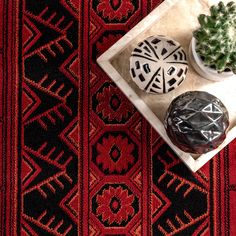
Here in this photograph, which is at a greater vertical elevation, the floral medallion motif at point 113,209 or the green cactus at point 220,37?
the green cactus at point 220,37

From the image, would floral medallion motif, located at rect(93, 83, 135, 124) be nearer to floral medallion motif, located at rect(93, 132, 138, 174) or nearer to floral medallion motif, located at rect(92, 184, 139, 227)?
floral medallion motif, located at rect(93, 132, 138, 174)

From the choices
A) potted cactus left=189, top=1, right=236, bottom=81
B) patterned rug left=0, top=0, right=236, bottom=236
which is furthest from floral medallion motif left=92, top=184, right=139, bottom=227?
potted cactus left=189, top=1, right=236, bottom=81

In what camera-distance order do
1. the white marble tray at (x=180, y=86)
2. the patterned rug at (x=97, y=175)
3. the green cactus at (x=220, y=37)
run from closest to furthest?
the green cactus at (x=220, y=37)
the white marble tray at (x=180, y=86)
the patterned rug at (x=97, y=175)

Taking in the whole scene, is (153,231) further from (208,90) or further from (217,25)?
(217,25)

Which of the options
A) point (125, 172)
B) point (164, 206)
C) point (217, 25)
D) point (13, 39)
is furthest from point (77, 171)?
point (217, 25)

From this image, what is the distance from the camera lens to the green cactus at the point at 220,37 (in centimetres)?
77

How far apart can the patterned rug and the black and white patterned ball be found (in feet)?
0.65

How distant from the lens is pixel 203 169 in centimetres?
104

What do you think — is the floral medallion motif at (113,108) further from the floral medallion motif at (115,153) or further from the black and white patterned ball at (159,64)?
the black and white patterned ball at (159,64)

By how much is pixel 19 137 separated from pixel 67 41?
0.25m

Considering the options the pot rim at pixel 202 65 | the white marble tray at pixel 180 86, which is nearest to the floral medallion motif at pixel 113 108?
the white marble tray at pixel 180 86

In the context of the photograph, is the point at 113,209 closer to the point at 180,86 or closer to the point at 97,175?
the point at 97,175

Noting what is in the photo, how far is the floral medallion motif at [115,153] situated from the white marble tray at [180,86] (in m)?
0.15

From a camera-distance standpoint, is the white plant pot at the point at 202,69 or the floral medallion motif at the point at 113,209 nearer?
the white plant pot at the point at 202,69
